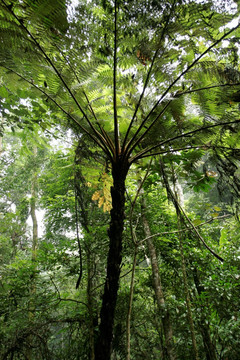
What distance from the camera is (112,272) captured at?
120 cm

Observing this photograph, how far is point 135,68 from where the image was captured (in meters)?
1.86

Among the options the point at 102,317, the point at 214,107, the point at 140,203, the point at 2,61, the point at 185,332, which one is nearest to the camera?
the point at 102,317

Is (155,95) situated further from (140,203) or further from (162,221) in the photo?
(162,221)

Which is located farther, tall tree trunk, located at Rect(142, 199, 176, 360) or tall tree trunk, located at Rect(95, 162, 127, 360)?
tall tree trunk, located at Rect(142, 199, 176, 360)

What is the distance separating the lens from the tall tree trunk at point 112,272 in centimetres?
111

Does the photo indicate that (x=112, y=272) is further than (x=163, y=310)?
No

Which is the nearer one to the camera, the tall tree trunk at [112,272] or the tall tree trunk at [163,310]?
the tall tree trunk at [112,272]

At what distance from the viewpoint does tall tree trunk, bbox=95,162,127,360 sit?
3.65 ft

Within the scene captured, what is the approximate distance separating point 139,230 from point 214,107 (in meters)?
2.46

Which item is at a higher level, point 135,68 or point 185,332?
point 135,68

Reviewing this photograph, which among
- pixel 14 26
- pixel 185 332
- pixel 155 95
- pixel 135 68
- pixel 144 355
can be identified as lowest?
pixel 144 355

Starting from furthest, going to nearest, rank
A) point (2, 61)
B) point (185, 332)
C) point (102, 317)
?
point (185, 332), point (2, 61), point (102, 317)

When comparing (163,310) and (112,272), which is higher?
(112,272)

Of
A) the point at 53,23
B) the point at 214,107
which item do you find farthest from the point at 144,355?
the point at 53,23
